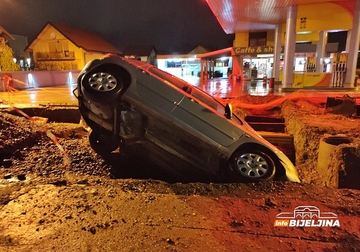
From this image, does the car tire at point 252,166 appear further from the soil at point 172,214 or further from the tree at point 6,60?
the tree at point 6,60

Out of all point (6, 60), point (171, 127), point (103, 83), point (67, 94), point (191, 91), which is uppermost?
point (6, 60)

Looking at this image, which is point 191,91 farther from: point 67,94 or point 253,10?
point 253,10

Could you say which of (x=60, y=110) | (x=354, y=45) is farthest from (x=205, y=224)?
(x=354, y=45)

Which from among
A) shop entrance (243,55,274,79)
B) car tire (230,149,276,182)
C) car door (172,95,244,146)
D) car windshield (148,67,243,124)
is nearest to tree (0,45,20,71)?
shop entrance (243,55,274,79)

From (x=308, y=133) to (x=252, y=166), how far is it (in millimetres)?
3338

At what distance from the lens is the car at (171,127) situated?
167 inches

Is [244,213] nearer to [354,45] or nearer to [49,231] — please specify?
[49,231]

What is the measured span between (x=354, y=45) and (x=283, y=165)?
1584 centimetres

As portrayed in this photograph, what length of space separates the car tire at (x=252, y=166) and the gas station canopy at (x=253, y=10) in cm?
1468

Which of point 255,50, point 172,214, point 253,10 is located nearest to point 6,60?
point 253,10

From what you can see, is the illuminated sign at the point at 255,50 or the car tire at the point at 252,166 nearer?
the car tire at the point at 252,166

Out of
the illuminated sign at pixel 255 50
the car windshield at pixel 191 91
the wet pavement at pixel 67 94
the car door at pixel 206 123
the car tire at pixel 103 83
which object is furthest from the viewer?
the illuminated sign at pixel 255 50

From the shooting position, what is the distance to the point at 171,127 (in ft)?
13.9

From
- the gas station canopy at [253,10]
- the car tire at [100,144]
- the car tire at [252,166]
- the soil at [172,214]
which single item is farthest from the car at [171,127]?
the gas station canopy at [253,10]
